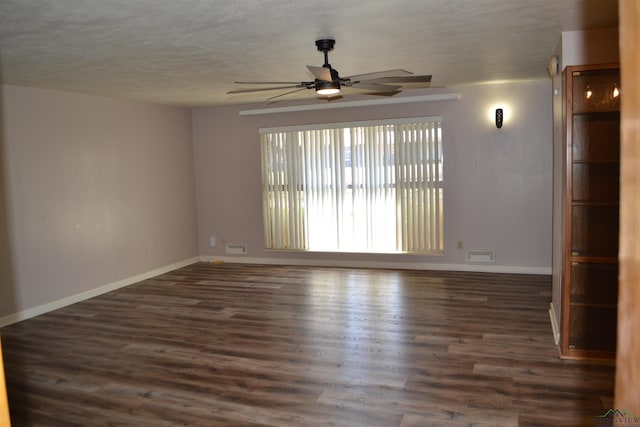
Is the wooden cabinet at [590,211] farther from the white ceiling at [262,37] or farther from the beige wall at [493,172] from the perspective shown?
the beige wall at [493,172]

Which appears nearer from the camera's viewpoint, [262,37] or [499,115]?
[262,37]

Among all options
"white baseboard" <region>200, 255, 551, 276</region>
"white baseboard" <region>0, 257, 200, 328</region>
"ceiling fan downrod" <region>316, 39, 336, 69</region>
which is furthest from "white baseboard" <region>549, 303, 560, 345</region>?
"white baseboard" <region>0, 257, 200, 328</region>

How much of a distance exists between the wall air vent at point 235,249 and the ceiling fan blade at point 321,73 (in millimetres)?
4604

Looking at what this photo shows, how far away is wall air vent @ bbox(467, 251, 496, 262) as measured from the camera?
648cm

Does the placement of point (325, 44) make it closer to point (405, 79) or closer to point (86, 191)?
point (405, 79)

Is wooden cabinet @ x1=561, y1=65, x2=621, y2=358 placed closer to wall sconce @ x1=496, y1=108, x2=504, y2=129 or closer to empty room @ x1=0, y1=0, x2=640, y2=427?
empty room @ x1=0, y1=0, x2=640, y2=427

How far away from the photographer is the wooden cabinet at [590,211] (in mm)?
3465

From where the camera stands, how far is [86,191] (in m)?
5.84

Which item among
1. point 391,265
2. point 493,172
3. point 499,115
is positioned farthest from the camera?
point 391,265

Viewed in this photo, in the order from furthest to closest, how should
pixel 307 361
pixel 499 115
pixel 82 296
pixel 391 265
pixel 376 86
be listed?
1. pixel 391 265
2. pixel 499 115
3. pixel 82 296
4. pixel 376 86
5. pixel 307 361

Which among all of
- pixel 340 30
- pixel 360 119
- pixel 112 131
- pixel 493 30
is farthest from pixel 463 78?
pixel 112 131

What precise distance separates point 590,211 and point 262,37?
2.77m

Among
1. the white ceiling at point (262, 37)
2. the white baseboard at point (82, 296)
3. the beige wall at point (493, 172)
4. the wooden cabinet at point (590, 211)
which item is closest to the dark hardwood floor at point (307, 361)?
the white baseboard at point (82, 296)

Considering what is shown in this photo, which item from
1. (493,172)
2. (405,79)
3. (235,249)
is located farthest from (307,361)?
(235,249)
